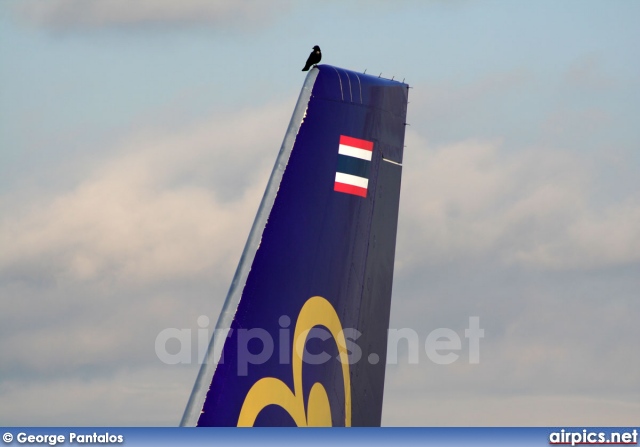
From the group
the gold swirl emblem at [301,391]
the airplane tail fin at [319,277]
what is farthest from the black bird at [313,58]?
the gold swirl emblem at [301,391]

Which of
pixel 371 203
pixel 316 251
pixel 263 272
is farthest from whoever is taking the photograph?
pixel 371 203

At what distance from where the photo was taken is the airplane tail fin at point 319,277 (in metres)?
17.7

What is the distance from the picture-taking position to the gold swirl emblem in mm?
17734

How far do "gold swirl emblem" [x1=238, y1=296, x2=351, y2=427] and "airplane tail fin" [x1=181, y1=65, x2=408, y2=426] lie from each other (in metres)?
0.02

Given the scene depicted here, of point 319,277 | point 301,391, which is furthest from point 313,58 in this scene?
point 301,391

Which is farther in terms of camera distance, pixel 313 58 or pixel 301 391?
pixel 313 58

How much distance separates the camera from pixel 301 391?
738 inches

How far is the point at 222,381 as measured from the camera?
1725 cm

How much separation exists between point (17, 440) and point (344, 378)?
526 centimetres

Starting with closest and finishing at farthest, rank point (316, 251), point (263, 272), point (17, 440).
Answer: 1. point (17, 440)
2. point (263, 272)
3. point (316, 251)

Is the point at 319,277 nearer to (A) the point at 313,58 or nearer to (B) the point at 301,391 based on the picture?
(B) the point at 301,391

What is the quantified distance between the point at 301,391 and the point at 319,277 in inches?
71.7

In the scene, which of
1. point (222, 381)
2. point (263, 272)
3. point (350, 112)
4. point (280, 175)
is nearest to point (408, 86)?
point (350, 112)

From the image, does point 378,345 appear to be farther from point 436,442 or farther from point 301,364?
point 436,442
